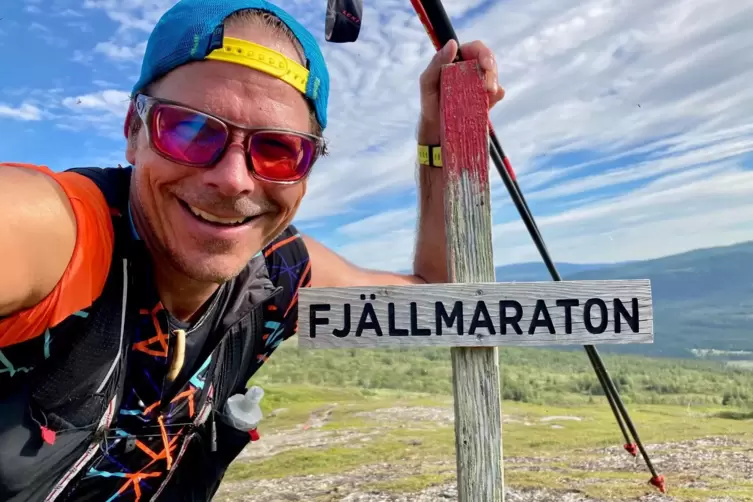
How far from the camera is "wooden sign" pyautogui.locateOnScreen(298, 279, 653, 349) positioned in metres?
1.98

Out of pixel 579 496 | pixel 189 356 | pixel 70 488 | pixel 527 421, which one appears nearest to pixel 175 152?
pixel 189 356

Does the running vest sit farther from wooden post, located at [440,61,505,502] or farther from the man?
wooden post, located at [440,61,505,502]

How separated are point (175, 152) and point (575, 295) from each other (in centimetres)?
149

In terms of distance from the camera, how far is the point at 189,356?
1.76m

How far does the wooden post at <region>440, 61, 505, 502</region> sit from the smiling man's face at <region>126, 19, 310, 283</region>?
2.76 ft

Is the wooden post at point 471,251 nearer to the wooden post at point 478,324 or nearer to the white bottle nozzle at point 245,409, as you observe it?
the wooden post at point 478,324

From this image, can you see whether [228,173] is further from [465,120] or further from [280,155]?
[465,120]

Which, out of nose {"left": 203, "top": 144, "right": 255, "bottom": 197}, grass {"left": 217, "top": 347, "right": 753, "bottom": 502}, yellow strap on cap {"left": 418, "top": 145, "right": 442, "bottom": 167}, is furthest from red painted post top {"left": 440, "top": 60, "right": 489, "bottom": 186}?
grass {"left": 217, "top": 347, "right": 753, "bottom": 502}

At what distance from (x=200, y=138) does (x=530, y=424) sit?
7.82 m

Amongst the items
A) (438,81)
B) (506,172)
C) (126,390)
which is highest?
(438,81)

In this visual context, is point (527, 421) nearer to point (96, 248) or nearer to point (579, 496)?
point (579, 496)

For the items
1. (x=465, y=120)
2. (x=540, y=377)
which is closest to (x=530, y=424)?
(x=540, y=377)

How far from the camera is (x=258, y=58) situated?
153 cm

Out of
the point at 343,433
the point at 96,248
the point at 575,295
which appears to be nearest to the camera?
the point at 96,248
